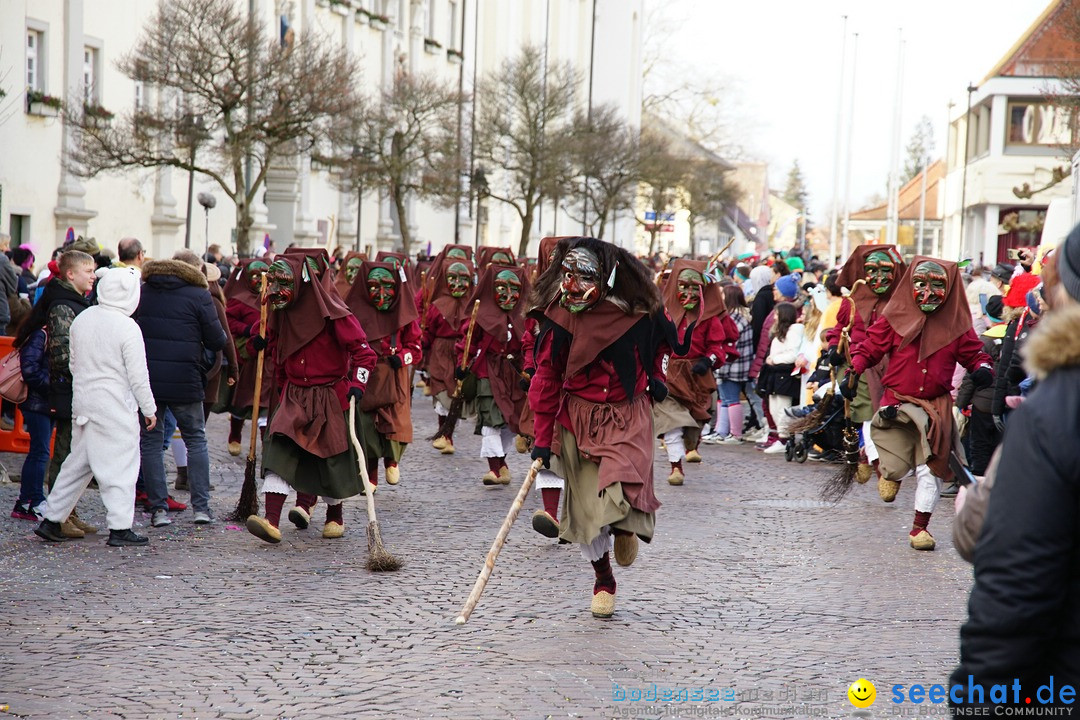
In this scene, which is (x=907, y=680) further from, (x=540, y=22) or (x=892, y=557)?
(x=540, y=22)

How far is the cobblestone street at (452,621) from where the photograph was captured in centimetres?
615

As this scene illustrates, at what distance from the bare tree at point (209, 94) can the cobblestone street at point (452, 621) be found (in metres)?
15.4

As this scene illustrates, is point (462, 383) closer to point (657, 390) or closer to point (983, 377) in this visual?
point (983, 377)

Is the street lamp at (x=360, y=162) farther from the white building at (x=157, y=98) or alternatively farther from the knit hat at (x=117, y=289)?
the knit hat at (x=117, y=289)

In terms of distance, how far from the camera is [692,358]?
14.1 m

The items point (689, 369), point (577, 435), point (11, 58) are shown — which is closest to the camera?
point (577, 435)

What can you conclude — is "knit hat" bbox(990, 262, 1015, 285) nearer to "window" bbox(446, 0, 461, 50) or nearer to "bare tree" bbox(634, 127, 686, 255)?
"bare tree" bbox(634, 127, 686, 255)

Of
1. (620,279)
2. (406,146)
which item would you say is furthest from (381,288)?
(406,146)

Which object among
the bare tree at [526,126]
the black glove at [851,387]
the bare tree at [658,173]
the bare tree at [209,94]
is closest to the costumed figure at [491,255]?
the black glove at [851,387]

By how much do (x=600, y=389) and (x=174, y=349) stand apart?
142 inches

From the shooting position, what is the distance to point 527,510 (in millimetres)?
11805

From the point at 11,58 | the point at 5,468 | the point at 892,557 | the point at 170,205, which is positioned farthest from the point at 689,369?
the point at 170,205

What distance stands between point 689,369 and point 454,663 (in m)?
7.56

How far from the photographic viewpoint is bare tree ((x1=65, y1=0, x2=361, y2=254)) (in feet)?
84.1
